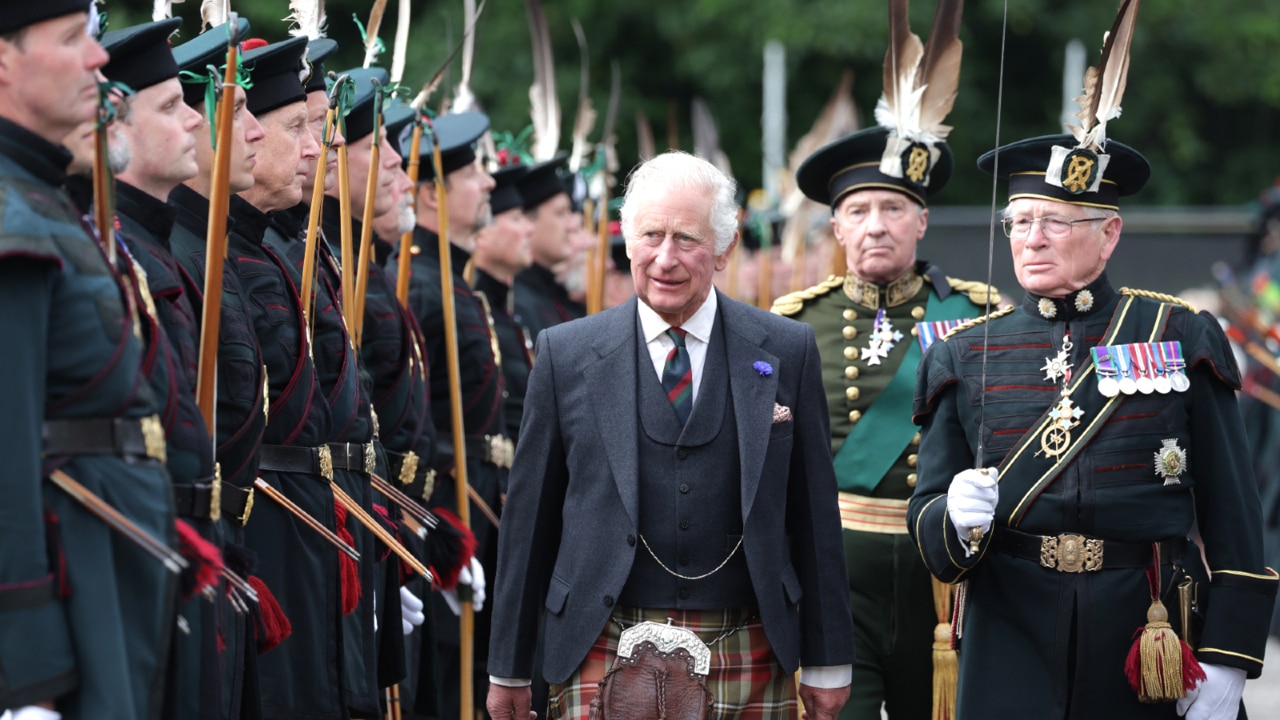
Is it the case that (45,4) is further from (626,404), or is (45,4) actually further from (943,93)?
(943,93)

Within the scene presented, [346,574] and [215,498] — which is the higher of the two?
[215,498]

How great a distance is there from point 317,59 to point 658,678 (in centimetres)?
240

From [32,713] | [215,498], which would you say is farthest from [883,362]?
[32,713]

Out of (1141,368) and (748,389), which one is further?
(1141,368)

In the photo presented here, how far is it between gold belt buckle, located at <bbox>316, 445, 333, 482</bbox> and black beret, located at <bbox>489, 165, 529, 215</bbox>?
3804mm

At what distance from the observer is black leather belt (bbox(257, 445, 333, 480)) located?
5129 millimetres

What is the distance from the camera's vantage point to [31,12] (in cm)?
358

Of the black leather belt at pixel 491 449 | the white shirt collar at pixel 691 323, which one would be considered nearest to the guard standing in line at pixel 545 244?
the black leather belt at pixel 491 449

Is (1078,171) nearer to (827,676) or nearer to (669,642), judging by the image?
(827,676)

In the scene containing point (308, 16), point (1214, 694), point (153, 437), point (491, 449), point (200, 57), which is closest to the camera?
point (153, 437)

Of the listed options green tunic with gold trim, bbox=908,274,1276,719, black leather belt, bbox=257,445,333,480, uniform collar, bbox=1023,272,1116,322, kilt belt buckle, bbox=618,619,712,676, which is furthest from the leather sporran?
uniform collar, bbox=1023,272,1116,322

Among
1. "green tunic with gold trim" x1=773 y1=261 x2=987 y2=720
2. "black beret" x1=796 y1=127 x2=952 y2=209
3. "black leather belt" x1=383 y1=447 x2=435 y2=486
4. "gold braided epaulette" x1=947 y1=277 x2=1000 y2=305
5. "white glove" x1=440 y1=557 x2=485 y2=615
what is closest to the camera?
"green tunic with gold trim" x1=773 y1=261 x2=987 y2=720

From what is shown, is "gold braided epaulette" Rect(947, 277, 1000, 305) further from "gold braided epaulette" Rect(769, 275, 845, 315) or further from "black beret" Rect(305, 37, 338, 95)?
"black beret" Rect(305, 37, 338, 95)

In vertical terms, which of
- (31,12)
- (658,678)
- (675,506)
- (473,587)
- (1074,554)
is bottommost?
(473,587)
